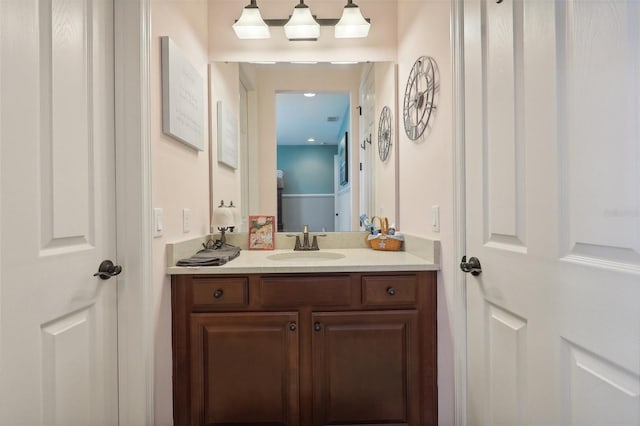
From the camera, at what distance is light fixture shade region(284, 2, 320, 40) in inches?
72.3

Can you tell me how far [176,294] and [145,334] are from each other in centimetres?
21

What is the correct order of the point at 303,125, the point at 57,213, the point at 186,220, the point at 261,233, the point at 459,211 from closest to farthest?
the point at 57,213, the point at 459,211, the point at 186,220, the point at 261,233, the point at 303,125

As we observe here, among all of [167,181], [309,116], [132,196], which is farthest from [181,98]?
[309,116]

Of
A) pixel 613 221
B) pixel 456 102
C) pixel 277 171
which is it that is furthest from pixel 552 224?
pixel 277 171

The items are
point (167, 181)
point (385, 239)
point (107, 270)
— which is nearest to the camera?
point (107, 270)

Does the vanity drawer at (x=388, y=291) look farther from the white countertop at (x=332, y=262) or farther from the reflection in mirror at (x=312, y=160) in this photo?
the reflection in mirror at (x=312, y=160)

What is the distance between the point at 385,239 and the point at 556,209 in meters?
1.11

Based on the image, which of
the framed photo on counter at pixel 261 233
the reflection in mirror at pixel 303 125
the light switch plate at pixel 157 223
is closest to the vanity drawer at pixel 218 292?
the light switch plate at pixel 157 223

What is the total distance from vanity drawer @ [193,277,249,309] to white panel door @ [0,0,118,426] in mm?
323

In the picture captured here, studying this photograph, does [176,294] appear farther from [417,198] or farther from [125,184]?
[417,198]

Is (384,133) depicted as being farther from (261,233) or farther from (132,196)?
(132,196)

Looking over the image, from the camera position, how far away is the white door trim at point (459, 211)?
1.20 m

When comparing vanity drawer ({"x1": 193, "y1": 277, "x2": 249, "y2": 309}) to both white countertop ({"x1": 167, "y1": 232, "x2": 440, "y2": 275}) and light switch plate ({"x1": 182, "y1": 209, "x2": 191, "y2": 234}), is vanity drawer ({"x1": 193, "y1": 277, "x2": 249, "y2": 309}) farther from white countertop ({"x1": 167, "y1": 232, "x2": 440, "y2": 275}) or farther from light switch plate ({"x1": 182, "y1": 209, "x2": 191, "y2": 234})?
light switch plate ({"x1": 182, "y1": 209, "x2": 191, "y2": 234})

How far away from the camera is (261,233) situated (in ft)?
6.43
